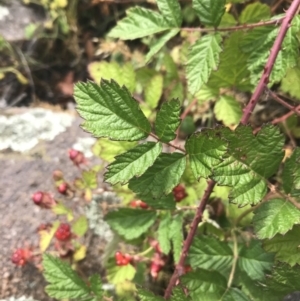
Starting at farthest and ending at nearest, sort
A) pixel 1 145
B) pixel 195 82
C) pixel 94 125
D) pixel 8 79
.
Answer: pixel 8 79 < pixel 1 145 < pixel 195 82 < pixel 94 125

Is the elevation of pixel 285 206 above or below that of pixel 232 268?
above

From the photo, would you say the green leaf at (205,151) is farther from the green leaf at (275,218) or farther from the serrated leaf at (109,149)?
the serrated leaf at (109,149)

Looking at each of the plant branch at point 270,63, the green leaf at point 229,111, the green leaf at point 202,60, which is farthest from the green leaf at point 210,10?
the green leaf at point 229,111

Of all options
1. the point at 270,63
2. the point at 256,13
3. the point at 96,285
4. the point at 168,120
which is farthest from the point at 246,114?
the point at 96,285

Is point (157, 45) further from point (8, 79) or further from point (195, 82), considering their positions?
point (8, 79)

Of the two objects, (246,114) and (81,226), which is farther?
(81,226)

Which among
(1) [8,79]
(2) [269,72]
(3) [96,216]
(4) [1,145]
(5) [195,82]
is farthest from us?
(1) [8,79]

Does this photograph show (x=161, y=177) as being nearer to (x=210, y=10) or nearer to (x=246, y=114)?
(x=246, y=114)

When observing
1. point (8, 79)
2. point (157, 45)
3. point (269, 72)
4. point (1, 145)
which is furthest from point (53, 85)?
point (269, 72)
